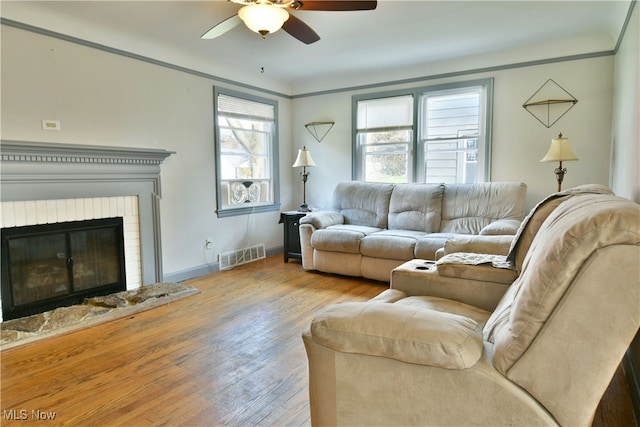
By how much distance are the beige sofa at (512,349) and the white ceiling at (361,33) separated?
266 cm

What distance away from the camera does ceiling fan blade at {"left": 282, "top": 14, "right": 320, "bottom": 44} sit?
274cm

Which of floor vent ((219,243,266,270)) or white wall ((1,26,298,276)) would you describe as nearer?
white wall ((1,26,298,276))

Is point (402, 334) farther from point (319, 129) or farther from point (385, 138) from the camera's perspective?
point (319, 129)

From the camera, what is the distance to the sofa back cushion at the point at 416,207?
4.29 meters

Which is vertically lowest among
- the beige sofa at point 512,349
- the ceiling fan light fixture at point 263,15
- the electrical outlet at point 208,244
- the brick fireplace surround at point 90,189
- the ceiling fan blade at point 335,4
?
the electrical outlet at point 208,244

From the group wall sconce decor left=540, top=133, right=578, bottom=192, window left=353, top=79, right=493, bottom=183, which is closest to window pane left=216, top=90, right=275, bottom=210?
window left=353, top=79, right=493, bottom=183

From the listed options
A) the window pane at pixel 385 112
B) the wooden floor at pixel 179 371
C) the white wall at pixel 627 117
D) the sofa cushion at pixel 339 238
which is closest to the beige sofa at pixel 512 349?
the wooden floor at pixel 179 371

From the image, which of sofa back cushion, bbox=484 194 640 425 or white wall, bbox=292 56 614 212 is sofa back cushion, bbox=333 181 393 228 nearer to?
white wall, bbox=292 56 614 212

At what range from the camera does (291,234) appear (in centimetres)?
498

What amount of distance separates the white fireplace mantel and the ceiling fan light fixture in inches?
73.9

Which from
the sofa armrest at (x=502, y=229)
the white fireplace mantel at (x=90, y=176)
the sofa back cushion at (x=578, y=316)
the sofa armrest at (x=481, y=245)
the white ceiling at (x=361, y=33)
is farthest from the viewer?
the sofa armrest at (x=502, y=229)

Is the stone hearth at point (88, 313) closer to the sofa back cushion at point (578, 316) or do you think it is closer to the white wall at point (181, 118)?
the white wall at point (181, 118)

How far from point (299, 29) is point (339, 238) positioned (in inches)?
85.2

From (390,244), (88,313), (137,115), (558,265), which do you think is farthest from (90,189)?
(558,265)
